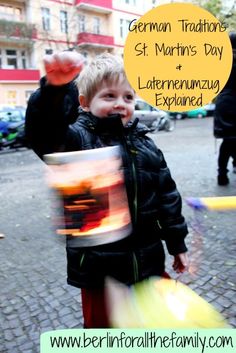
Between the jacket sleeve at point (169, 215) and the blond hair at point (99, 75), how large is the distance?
35cm

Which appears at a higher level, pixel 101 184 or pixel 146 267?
pixel 101 184

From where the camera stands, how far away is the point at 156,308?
1.28 metres

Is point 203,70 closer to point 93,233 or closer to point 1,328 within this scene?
point 93,233

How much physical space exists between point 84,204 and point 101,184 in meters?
0.08

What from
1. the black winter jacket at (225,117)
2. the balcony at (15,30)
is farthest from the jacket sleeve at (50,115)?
the balcony at (15,30)

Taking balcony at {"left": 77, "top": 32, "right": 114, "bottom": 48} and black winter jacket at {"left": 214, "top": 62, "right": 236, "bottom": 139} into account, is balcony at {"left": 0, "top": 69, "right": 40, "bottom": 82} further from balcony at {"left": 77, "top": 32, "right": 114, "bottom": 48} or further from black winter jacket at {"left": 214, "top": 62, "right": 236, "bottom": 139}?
black winter jacket at {"left": 214, "top": 62, "right": 236, "bottom": 139}

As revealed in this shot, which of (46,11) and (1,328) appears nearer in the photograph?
(1,328)

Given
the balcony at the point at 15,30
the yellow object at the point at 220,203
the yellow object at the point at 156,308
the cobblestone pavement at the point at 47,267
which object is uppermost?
the balcony at the point at 15,30

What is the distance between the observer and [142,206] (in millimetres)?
1344

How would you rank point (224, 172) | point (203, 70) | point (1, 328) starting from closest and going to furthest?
point (203, 70), point (1, 328), point (224, 172)

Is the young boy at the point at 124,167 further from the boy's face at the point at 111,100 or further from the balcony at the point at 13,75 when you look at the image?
the balcony at the point at 13,75

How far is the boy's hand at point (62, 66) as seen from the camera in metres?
1.04

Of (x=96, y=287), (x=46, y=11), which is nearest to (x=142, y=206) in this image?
(x=96, y=287)

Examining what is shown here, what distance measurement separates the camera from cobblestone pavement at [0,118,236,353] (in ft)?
7.01
